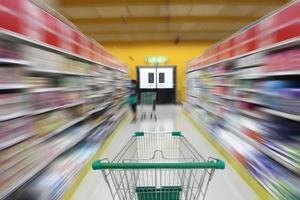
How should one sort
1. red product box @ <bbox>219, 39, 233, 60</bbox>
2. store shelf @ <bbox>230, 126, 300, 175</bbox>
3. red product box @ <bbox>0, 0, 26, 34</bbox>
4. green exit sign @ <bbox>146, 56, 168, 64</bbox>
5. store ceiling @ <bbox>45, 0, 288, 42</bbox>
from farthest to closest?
green exit sign @ <bbox>146, 56, 168, 64</bbox> → store ceiling @ <bbox>45, 0, 288, 42</bbox> → red product box @ <bbox>219, 39, 233, 60</bbox> → store shelf @ <bbox>230, 126, 300, 175</bbox> → red product box @ <bbox>0, 0, 26, 34</bbox>

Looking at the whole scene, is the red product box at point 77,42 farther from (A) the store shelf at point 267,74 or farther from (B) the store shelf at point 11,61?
(A) the store shelf at point 267,74

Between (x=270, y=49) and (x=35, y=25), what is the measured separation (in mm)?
1971

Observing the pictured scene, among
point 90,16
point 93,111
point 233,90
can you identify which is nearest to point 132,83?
point 90,16

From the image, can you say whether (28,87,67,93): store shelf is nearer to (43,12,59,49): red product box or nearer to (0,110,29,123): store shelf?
(0,110,29,123): store shelf

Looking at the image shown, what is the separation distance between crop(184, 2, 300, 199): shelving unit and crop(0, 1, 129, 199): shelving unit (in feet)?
6.36

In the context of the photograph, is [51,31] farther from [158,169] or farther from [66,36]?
[158,169]

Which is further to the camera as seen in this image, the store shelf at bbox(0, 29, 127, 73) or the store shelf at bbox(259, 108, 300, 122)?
the store shelf at bbox(259, 108, 300, 122)

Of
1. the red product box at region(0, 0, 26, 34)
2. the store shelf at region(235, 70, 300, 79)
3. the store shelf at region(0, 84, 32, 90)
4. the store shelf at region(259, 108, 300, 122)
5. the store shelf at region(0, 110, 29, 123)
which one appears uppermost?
the red product box at region(0, 0, 26, 34)

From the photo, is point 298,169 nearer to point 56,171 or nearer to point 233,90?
point 233,90

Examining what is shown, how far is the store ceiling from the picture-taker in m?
6.38

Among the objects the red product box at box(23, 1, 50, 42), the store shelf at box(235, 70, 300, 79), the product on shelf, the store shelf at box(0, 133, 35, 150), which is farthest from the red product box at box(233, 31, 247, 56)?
the store shelf at box(0, 133, 35, 150)

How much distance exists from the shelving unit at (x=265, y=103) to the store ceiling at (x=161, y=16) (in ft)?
10.4

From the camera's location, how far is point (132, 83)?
984cm

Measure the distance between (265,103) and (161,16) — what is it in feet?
21.0
